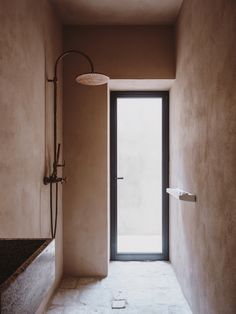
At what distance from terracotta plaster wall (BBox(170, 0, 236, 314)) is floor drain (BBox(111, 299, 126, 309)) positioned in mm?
548

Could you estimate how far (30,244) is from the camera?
1159 mm

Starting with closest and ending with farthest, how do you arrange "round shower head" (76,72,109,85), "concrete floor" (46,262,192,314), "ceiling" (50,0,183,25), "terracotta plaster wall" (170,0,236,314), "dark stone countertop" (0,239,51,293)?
1. "dark stone countertop" (0,239,51,293)
2. "terracotta plaster wall" (170,0,236,314)
3. "round shower head" (76,72,109,85)
4. "concrete floor" (46,262,192,314)
5. "ceiling" (50,0,183,25)

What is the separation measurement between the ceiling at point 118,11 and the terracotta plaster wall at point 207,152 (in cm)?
21

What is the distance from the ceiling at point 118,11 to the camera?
2.60 meters

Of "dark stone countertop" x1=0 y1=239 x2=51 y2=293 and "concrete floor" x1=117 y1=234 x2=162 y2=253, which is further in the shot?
"concrete floor" x1=117 y1=234 x2=162 y2=253

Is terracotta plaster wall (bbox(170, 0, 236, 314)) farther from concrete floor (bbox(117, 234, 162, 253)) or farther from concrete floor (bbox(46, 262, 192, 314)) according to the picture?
concrete floor (bbox(117, 234, 162, 253))

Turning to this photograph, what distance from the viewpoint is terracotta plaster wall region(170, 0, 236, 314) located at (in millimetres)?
1478

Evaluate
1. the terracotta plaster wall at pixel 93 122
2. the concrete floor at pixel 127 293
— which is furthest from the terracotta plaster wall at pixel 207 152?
the terracotta plaster wall at pixel 93 122

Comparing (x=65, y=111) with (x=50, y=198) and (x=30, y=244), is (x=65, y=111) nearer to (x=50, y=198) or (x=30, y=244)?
(x=50, y=198)

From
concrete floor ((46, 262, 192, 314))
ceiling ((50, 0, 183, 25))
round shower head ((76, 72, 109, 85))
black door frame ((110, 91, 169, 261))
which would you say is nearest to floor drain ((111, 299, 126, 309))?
concrete floor ((46, 262, 192, 314))

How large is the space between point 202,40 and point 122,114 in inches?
62.7

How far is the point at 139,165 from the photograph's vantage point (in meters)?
3.45

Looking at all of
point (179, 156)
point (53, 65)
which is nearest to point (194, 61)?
point (179, 156)

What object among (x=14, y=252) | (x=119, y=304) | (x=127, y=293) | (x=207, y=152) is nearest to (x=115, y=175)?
(x=127, y=293)
